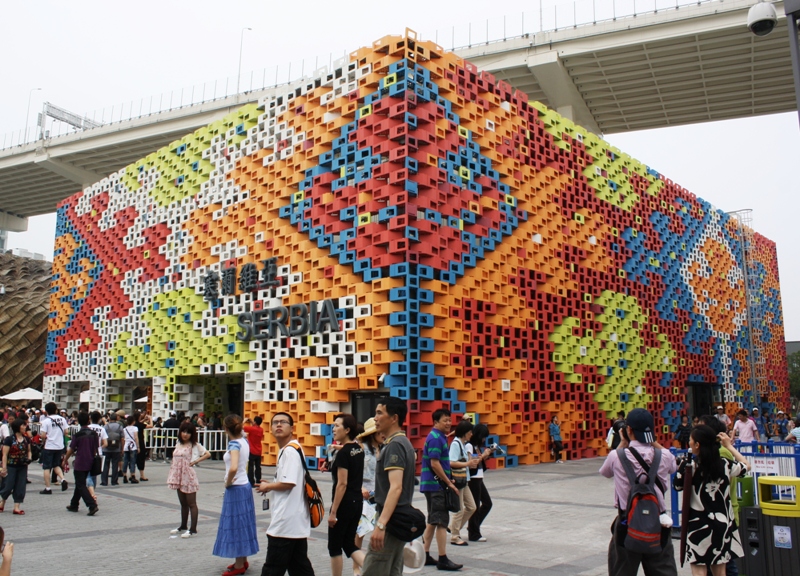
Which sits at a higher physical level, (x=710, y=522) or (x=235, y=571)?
(x=710, y=522)

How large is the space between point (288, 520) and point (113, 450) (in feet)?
35.6

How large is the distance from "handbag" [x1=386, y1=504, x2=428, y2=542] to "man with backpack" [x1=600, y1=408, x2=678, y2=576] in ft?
4.72

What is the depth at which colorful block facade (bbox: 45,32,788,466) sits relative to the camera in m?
17.1

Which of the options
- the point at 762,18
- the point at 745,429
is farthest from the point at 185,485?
the point at 745,429

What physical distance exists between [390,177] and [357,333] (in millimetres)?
3909

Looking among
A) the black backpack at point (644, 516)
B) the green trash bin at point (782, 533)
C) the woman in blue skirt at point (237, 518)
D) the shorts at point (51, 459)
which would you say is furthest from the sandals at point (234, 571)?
the shorts at point (51, 459)

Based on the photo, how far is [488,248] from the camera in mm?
18797

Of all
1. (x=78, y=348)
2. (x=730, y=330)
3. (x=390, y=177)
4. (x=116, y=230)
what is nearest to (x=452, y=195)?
(x=390, y=177)

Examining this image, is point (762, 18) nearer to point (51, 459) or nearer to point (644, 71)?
point (51, 459)

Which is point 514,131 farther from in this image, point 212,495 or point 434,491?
point 434,491

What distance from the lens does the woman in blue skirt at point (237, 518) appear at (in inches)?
283

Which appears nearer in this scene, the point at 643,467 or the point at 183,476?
the point at 643,467

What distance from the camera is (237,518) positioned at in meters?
7.32

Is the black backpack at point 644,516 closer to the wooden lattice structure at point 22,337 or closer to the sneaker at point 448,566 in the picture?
the sneaker at point 448,566
